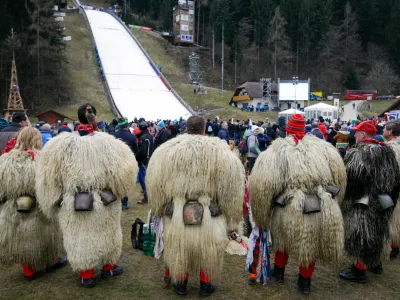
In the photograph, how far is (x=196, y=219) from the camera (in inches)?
152

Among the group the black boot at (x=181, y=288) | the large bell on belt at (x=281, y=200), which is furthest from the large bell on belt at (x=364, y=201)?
the black boot at (x=181, y=288)

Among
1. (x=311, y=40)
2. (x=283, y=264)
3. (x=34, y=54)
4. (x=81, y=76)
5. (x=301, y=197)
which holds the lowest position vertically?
(x=283, y=264)

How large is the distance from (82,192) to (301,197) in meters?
2.45

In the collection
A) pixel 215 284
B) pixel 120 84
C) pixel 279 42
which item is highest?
pixel 279 42

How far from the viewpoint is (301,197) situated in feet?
13.2

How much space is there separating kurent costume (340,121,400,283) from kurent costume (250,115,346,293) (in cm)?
35

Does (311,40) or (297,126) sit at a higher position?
(311,40)

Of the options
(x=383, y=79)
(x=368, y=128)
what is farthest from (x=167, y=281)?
(x=383, y=79)

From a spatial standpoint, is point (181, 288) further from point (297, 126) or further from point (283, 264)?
point (297, 126)

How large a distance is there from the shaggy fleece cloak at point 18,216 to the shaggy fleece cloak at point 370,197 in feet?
12.7

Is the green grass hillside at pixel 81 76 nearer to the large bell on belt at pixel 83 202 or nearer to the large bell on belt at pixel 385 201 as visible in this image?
the large bell on belt at pixel 83 202

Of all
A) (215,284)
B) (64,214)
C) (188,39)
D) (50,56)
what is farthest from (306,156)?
(188,39)

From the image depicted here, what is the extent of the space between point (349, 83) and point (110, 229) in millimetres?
53630

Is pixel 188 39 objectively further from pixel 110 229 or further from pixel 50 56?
pixel 110 229
